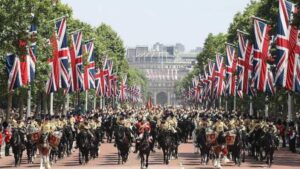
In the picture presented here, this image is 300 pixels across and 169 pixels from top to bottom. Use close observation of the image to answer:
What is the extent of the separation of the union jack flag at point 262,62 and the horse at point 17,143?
19038 millimetres

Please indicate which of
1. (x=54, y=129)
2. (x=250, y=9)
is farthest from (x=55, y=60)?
(x=250, y=9)

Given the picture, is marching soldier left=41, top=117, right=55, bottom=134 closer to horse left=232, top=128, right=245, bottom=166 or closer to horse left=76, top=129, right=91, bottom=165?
horse left=76, top=129, right=91, bottom=165

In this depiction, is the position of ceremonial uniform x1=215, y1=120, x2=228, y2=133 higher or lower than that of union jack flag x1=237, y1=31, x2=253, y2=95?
lower

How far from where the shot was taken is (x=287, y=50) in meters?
45.8

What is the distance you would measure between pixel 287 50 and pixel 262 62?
9.79m

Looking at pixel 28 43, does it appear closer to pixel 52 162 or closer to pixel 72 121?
pixel 72 121

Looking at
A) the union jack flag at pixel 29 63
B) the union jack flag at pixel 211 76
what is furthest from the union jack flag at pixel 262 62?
the union jack flag at pixel 211 76

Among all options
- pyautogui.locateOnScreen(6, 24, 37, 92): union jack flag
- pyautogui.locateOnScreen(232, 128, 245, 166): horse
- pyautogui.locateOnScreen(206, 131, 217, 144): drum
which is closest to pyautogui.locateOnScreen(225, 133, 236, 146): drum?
pyautogui.locateOnScreen(206, 131, 217, 144): drum

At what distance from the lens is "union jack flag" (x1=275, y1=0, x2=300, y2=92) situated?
45.4 metres

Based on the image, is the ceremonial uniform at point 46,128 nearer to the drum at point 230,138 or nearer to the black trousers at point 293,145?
the drum at point 230,138

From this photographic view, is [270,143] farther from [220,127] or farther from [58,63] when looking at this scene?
[58,63]

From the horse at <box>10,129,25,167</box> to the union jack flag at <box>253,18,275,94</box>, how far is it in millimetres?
19038

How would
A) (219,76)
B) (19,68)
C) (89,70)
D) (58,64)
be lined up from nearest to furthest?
(19,68) → (58,64) → (89,70) → (219,76)

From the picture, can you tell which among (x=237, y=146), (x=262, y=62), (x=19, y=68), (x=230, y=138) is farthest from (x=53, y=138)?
(x=262, y=62)
